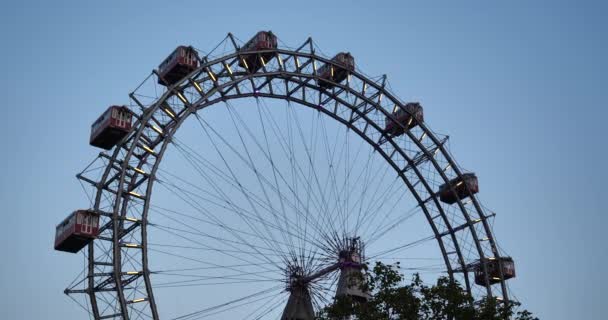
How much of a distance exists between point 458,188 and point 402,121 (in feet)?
18.3

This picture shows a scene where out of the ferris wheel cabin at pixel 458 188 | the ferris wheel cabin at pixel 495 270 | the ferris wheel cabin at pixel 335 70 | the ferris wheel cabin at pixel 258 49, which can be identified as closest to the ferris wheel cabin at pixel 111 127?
the ferris wheel cabin at pixel 258 49

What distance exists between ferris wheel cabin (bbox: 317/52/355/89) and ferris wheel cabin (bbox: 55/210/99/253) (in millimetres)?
15997

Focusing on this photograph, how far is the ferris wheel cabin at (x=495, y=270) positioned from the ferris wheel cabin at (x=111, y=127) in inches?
→ 917

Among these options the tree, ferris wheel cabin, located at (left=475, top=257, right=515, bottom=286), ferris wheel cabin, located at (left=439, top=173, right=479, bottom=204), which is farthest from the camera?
ferris wheel cabin, located at (left=439, top=173, right=479, bottom=204)

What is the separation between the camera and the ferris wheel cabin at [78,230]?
3831cm

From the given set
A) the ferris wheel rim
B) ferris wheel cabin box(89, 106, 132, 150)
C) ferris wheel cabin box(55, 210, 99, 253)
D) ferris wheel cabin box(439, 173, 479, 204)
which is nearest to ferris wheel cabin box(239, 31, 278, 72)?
the ferris wheel rim

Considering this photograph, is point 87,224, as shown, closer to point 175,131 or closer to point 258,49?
point 175,131

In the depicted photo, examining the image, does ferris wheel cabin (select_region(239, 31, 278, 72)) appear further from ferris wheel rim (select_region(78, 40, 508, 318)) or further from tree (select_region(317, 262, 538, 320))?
tree (select_region(317, 262, 538, 320))

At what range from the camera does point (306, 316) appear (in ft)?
144

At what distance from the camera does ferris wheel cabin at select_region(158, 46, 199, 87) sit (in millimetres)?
43562

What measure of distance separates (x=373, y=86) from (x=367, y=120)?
2.06 metres

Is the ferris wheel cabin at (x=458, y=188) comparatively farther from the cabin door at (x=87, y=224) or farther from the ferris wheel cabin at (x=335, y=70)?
the cabin door at (x=87, y=224)

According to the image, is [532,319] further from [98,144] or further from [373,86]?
[98,144]

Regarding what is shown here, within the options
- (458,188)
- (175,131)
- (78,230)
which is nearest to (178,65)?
(175,131)
